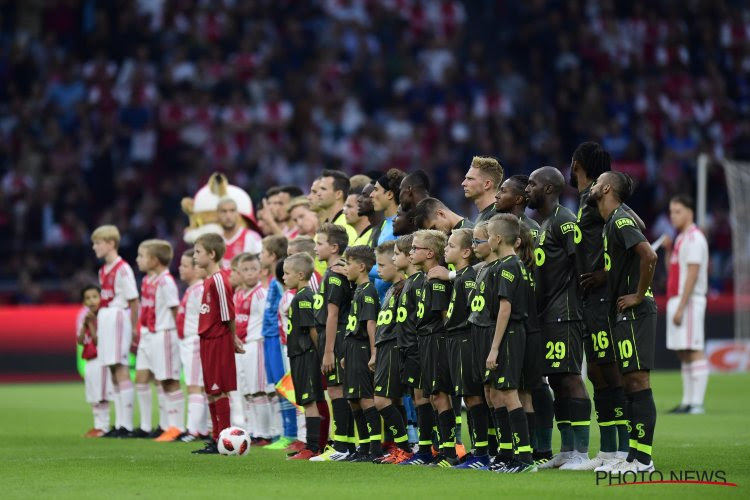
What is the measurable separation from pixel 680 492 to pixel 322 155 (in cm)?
1890

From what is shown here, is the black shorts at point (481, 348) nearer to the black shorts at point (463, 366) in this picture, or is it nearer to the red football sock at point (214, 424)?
the black shorts at point (463, 366)

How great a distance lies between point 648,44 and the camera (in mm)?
29812

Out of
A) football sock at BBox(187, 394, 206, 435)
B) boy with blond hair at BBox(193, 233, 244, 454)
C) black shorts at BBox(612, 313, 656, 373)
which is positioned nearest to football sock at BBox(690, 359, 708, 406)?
football sock at BBox(187, 394, 206, 435)

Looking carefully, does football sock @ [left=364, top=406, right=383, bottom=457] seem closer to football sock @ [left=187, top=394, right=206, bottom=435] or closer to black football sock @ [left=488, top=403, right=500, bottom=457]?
black football sock @ [left=488, top=403, right=500, bottom=457]

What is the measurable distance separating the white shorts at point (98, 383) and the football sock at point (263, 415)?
2058mm

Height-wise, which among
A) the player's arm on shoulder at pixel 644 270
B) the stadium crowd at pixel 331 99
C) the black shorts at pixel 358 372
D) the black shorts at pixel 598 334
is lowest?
the black shorts at pixel 358 372

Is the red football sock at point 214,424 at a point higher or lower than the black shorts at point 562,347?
Answer: lower

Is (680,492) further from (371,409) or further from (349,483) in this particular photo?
(371,409)

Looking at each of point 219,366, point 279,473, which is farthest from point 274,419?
point 279,473

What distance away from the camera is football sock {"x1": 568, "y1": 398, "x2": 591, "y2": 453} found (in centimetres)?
1032

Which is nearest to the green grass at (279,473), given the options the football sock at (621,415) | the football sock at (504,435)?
the football sock at (504,435)

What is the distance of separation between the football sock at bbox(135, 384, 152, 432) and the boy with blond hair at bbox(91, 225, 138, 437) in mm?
152

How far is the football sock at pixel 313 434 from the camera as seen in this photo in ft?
Answer: 38.3

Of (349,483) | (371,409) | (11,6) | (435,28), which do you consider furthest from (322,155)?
(349,483)
